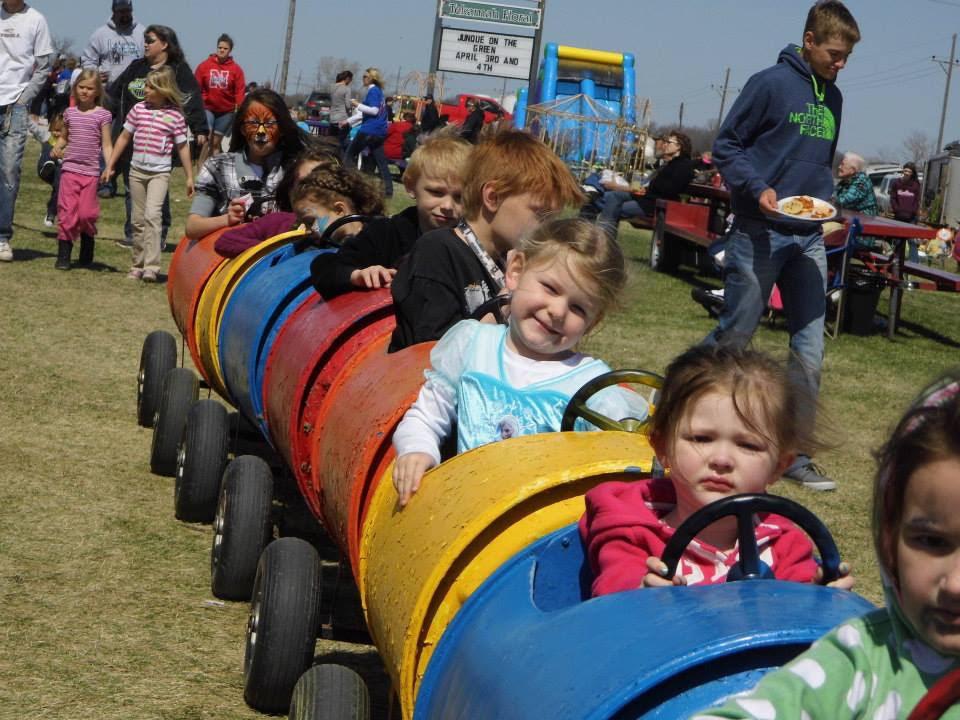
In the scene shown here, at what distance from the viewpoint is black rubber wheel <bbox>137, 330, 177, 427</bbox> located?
656 cm

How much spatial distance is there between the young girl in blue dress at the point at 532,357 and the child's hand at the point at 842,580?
108 cm

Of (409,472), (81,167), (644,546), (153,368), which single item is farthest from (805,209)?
(81,167)

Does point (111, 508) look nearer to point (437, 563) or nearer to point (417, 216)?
point (417, 216)

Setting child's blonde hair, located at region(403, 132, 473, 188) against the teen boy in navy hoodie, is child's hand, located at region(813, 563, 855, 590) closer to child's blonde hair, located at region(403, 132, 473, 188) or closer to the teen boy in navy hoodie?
child's blonde hair, located at region(403, 132, 473, 188)

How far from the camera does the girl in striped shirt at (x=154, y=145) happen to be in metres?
11.1

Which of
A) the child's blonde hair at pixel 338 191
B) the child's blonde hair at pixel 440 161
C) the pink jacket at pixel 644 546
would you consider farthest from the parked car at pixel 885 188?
the pink jacket at pixel 644 546

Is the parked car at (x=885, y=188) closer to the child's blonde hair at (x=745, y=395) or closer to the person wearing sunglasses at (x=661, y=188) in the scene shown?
the person wearing sunglasses at (x=661, y=188)

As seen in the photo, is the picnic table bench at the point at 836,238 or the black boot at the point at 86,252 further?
the picnic table bench at the point at 836,238

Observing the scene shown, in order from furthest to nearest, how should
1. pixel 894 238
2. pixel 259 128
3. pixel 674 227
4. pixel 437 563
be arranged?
pixel 674 227, pixel 894 238, pixel 259 128, pixel 437 563

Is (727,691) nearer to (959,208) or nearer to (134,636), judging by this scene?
(134,636)

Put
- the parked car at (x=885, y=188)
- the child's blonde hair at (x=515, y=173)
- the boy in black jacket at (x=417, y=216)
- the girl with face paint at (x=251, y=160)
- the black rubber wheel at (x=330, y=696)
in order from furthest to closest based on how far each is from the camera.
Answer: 1. the parked car at (x=885, y=188)
2. the girl with face paint at (x=251, y=160)
3. the boy in black jacket at (x=417, y=216)
4. the child's blonde hair at (x=515, y=173)
5. the black rubber wheel at (x=330, y=696)

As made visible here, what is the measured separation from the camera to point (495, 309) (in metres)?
3.77

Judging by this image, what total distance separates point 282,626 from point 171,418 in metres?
2.45

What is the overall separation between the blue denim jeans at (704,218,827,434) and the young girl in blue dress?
3.15m
